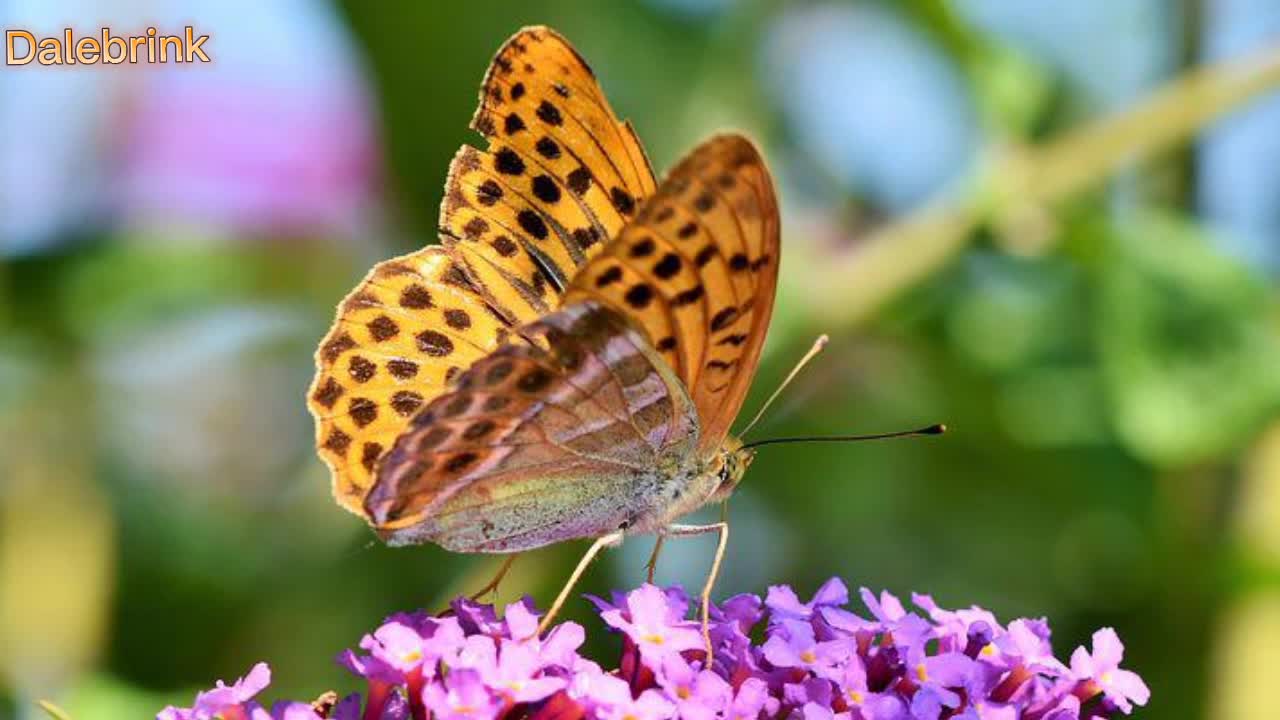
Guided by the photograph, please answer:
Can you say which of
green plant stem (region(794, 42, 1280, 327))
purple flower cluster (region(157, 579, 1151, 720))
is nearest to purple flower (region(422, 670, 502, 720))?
purple flower cluster (region(157, 579, 1151, 720))

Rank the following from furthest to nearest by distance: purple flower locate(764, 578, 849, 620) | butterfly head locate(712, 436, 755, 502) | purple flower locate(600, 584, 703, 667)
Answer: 1. butterfly head locate(712, 436, 755, 502)
2. purple flower locate(764, 578, 849, 620)
3. purple flower locate(600, 584, 703, 667)

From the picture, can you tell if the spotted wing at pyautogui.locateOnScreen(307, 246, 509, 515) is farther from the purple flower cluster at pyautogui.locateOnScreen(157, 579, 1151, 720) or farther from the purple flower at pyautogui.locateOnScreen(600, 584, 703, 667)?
the purple flower at pyautogui.locateOnScreen(600, 584, 703, 667)

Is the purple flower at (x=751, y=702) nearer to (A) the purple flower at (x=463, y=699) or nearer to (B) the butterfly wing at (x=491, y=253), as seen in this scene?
(A) the purple flower at (x=463, y=699)

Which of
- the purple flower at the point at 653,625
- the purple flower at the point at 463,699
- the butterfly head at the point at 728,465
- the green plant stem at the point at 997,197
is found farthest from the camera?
the green plant stem at the point at 997,197

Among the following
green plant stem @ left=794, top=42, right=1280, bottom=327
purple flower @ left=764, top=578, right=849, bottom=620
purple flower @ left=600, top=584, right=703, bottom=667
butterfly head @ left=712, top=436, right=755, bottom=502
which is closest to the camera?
purple flower @ left=600, top=584, right=703, bottom=667

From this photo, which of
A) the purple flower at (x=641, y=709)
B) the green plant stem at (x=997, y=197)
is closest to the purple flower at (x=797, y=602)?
the purple flower at (x=641, y=709)
